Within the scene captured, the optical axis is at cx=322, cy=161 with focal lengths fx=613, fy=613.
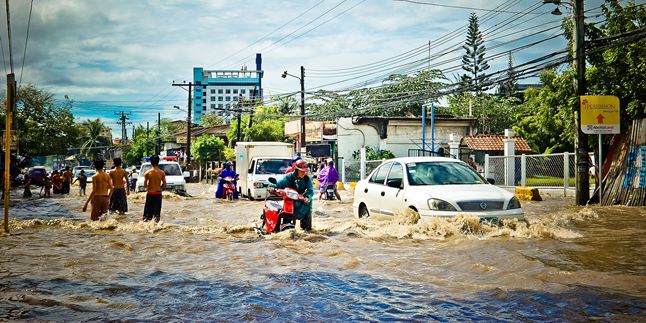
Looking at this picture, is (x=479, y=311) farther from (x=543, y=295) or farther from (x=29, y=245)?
(x=29, y=245)

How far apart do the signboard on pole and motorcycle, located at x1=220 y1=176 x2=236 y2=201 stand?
12865mm

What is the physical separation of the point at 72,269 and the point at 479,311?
5562mm

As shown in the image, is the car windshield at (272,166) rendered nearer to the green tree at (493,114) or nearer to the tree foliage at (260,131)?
the tree foliage at (260,131)

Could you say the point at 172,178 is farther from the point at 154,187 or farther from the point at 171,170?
the point at 154,187

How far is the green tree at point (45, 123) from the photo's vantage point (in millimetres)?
57469

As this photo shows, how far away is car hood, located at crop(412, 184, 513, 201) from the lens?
1015 cm

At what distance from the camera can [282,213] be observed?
10500mm

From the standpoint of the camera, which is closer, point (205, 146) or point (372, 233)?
point (372, 233)

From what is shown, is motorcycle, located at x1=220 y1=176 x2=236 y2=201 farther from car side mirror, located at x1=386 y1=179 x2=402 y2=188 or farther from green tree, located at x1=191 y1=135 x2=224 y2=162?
green tree, located at x1=191 y1=135 x2=224 y2=162

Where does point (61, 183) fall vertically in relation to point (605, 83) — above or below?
below

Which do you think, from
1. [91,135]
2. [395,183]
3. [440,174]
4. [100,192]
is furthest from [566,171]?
[91,135]

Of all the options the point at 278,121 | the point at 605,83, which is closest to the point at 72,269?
the point at 605,83

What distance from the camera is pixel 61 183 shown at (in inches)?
1268

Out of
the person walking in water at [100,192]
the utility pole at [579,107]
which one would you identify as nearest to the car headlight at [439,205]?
the person walking in water at [100,192]
